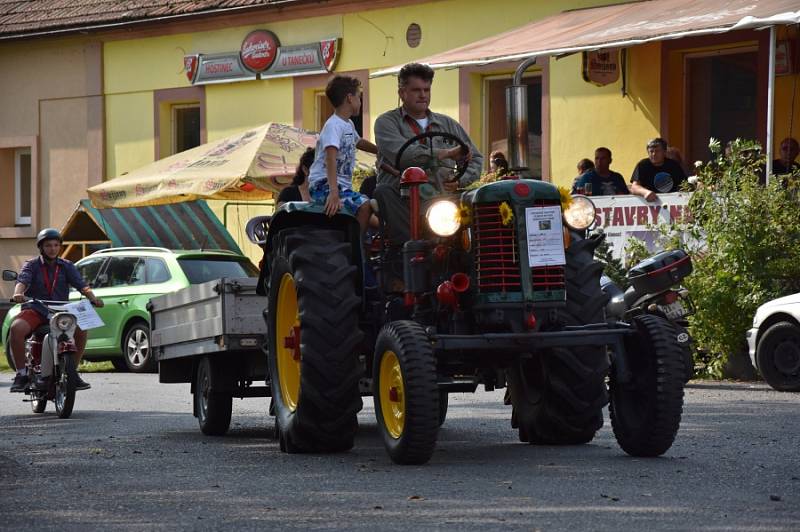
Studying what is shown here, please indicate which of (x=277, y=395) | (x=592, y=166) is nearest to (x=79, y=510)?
(x=277, y=395)

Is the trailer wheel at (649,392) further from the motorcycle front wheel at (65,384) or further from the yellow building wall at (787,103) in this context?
the yellow building wall at (787,103)

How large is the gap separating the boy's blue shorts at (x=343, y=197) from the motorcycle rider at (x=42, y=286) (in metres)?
→ 5.86

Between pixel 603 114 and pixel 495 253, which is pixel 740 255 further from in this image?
pixel 495 253

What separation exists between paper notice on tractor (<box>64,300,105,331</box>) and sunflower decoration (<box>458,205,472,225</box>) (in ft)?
23.1

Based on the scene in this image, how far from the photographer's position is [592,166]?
2208cm

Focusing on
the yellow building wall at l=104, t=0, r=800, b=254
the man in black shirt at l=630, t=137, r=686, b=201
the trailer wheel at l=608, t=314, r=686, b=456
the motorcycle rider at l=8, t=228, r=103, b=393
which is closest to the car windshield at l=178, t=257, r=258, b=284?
the yellow building wall at l=104, t=0, r=800, b=254

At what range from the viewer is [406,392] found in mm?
9070

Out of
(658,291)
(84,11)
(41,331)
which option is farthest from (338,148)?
(84,11)

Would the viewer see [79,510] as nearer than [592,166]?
Yes

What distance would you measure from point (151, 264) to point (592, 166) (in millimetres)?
5890

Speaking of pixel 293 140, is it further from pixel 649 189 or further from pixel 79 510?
pixel 79 510

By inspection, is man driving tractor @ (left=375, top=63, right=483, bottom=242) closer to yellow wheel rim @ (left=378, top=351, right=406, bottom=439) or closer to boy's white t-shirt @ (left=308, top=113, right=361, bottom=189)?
boy's white t-shirt @ (left=308, top=113, right=361, bottom=189)

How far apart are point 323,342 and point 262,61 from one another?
748 inches

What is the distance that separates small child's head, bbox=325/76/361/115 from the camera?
10852 mm
